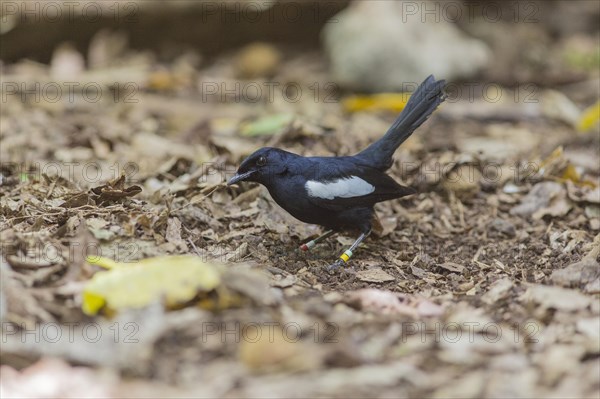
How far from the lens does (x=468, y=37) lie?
10.7 meters

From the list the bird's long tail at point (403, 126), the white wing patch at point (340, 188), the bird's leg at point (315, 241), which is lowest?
the bird's leg at point (315, 241)

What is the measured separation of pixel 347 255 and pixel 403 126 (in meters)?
1.19

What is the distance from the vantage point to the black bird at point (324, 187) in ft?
17.3

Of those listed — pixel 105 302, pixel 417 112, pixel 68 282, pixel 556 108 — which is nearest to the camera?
pixel 105 302

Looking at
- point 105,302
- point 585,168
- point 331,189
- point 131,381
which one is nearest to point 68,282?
point 105,302

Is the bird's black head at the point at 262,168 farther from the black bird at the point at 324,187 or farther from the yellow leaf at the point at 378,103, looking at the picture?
the yellow leaf at the point at 378,103

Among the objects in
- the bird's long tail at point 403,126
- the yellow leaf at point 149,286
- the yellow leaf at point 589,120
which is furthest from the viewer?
the yellow leaf at point 589,120

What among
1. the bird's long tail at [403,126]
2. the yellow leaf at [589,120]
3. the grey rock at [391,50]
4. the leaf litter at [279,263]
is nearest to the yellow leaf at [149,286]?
the leaf litter at [279,263]

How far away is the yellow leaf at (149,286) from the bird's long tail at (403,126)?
7.95 feet

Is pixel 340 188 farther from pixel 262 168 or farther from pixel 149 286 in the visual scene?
pixel 149 286

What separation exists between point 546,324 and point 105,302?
2.16 meters

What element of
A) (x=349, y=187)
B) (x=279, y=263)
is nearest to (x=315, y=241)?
(x=349, y=187)

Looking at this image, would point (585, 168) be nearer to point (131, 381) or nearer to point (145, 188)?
point (145, 188)

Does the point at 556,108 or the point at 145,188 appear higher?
the point at 556,108
